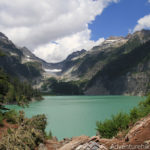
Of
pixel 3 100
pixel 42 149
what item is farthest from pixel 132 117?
pixel 3 100

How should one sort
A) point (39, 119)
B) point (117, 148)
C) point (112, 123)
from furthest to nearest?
point (39, 119) → point (112, 123) → point (117, 148)

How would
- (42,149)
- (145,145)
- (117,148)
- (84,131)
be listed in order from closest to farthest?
(145,145), (117,148), (42,149), (84,131)

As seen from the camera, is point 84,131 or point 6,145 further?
point 84,131

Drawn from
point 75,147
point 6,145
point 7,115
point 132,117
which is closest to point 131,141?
point 75,147

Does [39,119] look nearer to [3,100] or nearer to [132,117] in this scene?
[3,100]

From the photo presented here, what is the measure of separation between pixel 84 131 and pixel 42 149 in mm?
27848

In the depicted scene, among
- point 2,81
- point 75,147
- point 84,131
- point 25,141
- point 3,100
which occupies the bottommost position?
point 84,131

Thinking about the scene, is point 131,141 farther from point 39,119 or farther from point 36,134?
point 39,119

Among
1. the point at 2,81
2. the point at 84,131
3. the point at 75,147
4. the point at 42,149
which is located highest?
the point at 2,81

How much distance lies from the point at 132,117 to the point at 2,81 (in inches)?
742

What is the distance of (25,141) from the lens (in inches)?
717

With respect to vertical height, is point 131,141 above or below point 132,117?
above

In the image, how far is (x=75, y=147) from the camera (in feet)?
→ 36.8

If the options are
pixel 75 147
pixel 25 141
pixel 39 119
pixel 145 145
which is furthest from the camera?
pixel 39 119
